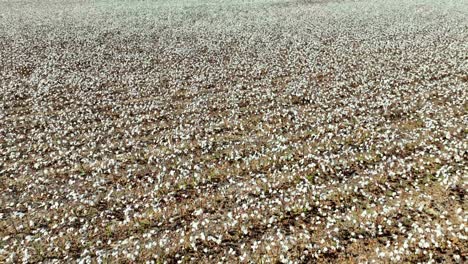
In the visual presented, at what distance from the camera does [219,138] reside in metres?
17.1

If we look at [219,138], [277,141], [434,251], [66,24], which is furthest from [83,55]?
[434,251]

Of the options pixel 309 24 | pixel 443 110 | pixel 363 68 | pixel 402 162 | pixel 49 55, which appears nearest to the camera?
pixel 402 162

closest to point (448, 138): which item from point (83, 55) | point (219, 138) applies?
point (219, 138)

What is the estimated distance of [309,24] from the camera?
4328cm

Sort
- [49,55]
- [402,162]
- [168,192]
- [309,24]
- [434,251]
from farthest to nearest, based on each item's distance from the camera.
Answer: [309,24]
[49,55]
[402,162]
[168,192]
[434,251]

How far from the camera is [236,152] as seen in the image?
15.8 metres

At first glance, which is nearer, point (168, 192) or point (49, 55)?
point (168, 192)

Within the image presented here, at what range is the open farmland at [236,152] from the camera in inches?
427

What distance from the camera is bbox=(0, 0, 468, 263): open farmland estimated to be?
1085 centimetres

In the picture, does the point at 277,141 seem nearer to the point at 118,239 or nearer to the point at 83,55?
the point at 118,239

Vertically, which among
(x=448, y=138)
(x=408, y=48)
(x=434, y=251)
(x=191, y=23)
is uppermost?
(x=191, y=23)

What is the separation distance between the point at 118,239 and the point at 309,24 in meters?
38.7

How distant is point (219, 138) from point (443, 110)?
1225 centimetres

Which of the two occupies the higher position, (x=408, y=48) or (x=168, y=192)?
(x=408, y=48)
